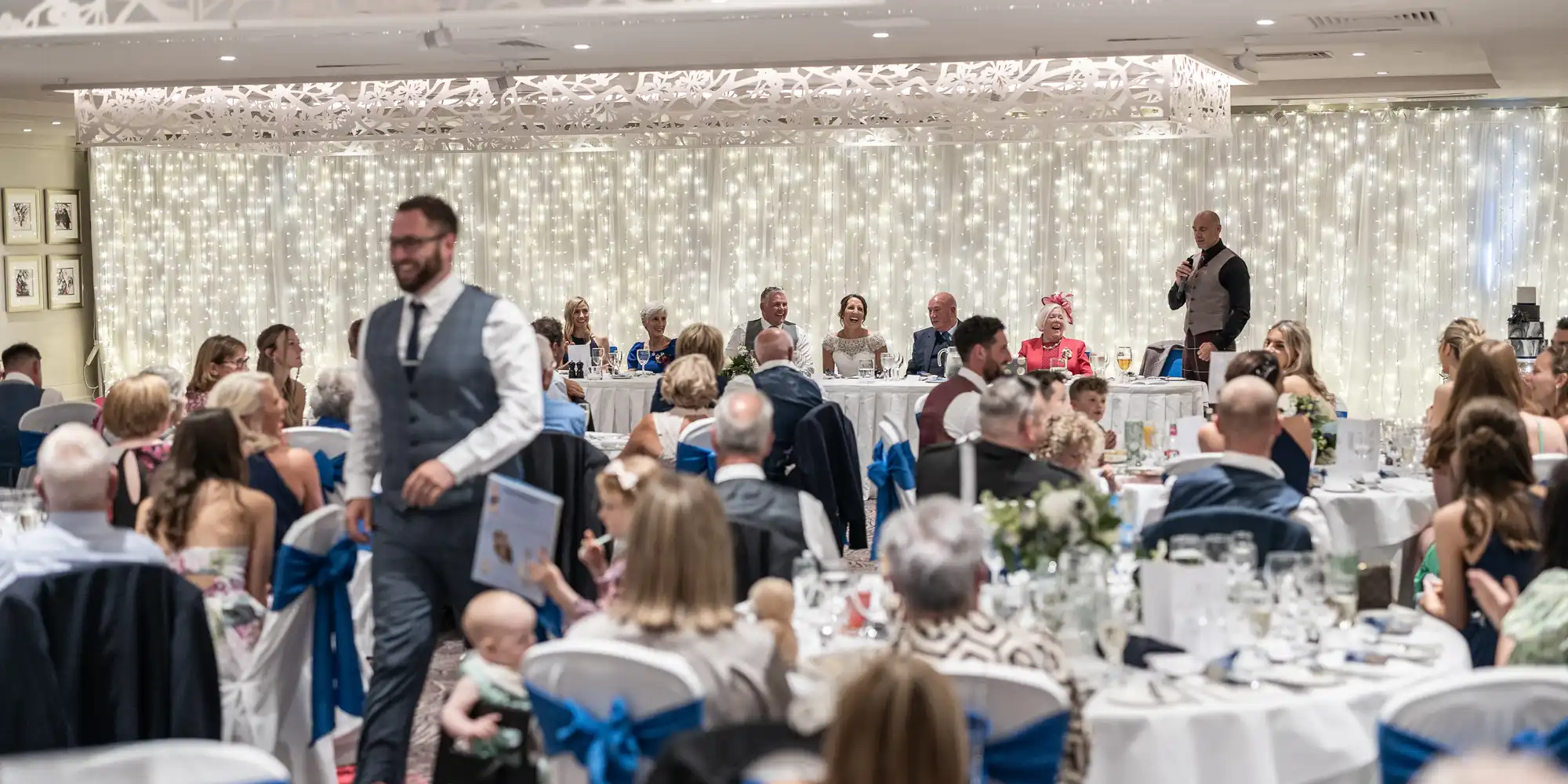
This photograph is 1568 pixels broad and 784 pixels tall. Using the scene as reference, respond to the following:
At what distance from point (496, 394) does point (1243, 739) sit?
2227 mm

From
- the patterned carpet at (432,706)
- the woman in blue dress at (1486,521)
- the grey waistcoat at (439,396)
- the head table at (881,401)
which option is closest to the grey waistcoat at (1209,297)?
the head table at (881,401)

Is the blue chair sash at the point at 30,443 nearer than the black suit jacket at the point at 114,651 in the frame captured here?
No

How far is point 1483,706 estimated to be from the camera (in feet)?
9.73

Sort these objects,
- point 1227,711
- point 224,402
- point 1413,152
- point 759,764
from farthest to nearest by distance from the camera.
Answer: point 1413,152 < point 224,402 < point 1227,711 < point 759,764

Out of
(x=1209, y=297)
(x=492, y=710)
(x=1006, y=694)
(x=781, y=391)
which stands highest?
(x=1209, y=297)

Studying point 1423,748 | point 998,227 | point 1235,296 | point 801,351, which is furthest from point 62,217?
point 1423,748

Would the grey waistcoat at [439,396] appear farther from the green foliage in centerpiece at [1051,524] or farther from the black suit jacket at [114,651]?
the green foliage in centerpiece at [1051,524]

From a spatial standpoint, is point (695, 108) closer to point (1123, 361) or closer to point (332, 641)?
point (1123, 361)

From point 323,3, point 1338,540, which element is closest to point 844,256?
point 323,3

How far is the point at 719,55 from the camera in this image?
1100 centimetres

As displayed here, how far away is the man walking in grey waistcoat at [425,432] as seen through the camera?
4.52 metres

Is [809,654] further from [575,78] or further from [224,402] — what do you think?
[575,78]

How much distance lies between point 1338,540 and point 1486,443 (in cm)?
232

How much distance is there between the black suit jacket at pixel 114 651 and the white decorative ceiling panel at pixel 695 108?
844cm
